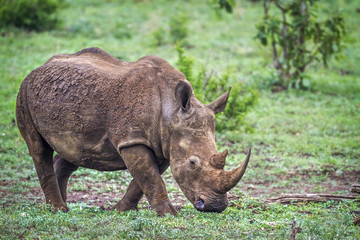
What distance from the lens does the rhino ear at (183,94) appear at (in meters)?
5.54

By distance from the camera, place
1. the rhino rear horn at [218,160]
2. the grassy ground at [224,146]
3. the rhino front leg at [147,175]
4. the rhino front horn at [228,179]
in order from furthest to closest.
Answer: the rhino front leg at [147,175] → the rhino rear horn at [218,160] → the grassy ground at [224,146] → the rhino front horn at [228,179]

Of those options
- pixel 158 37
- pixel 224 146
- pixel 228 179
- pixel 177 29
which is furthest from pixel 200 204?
pixel 177 29

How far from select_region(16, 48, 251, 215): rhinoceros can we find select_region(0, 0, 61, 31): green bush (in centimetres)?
1063

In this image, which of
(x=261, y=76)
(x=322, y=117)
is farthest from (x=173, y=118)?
(x=261, y=76)

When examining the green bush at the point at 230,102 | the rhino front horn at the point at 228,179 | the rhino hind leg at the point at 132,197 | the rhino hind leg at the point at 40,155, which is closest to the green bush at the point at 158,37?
the green bush at the point at 230,102

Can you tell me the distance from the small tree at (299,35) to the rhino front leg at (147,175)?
847 cm

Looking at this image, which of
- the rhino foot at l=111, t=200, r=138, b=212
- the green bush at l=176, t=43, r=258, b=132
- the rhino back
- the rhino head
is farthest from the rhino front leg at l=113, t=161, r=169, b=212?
the green bush at l=176, t=43, r=258, b=132

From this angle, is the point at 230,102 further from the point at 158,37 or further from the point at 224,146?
the point at 158,37

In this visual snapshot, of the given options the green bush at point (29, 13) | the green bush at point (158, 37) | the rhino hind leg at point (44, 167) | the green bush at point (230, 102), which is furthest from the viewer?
the green bush at point (158, 37)

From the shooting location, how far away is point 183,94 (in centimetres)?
563

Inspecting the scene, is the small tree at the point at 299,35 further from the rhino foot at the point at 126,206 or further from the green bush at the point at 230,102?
the rhino foot at the point at 126,206

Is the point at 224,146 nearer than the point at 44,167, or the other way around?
the point at 44,167

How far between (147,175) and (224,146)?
4709 millimetres

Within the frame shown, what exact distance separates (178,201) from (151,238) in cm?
247
